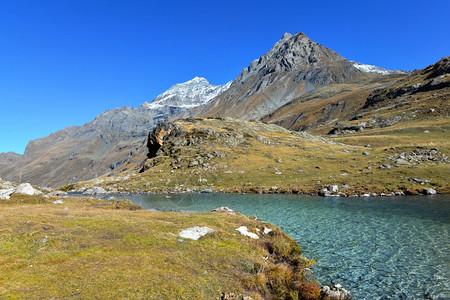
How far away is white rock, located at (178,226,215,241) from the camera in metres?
20.2

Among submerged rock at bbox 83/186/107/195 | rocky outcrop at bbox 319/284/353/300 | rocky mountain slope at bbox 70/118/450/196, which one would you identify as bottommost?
submerged rock at bbox 83/186/107/195

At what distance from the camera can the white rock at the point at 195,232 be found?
66.2 feet

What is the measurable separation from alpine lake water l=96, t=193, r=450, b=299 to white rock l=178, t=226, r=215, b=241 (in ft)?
32.0

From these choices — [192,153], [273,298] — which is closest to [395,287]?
[273,298]

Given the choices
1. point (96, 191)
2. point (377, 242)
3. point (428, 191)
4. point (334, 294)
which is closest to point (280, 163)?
point (428, 191)

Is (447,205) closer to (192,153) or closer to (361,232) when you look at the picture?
(361,232)

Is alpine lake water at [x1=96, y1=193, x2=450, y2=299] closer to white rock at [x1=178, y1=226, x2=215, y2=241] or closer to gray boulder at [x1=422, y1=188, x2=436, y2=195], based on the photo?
gray boulder at [x1=422, y1=188, x2=436, y2=195]

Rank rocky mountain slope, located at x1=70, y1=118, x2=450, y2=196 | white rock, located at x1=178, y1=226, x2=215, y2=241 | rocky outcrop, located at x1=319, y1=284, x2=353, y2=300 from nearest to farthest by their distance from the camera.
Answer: rocky outcrop, located at x1=319, y1=284, x2=353, y2=300 → white rock, located at x1=178, y1=226, x2=215, y2=241 → rocky mountain slope, located at x1=70, y1=118, x2=450, y2=196

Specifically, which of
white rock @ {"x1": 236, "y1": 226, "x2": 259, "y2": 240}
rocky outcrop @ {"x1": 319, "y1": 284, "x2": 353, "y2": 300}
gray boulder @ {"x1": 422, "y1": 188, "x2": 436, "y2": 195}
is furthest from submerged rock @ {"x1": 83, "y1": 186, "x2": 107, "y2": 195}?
gray boulder @ {"x1": 422, "y1": 188, "x2": 436, "y2": 195}

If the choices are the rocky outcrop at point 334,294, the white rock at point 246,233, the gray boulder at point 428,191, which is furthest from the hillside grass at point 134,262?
the gray boulder at point 428,191

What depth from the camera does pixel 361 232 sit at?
28.4 metres

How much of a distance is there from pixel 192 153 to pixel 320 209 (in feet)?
232

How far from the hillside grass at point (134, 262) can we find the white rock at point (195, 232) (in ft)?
2.20

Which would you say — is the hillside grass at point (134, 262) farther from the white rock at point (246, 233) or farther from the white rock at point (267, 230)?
the white rock at point (267, 230)
